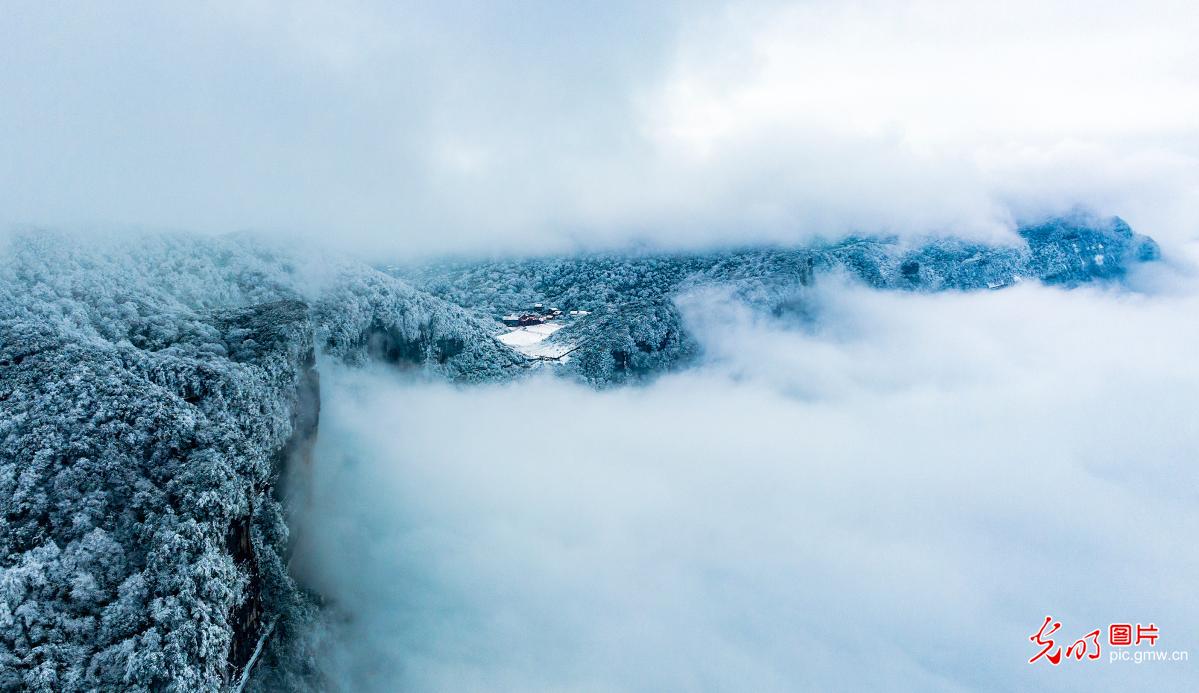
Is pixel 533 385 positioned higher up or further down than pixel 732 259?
further down

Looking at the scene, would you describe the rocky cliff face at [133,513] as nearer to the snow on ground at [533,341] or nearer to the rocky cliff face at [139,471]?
the rocky cliff face at [139,471]

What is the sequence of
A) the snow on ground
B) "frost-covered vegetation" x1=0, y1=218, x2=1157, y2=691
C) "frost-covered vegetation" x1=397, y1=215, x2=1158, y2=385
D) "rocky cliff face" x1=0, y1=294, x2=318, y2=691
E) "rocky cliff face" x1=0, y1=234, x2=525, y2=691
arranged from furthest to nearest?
"frost-covered vegetation" x1=397, y1=215, x2=1158, y2=385 < the snow on ground < "frost-covered vegetation" x1=0, y1=218, x2=1157, y2=691 < "rocky cliff face" x1=0, y1=234, x2=525, y2=691 < "rocky cliff face" x1=0, y1=294, x2=318, y2=691

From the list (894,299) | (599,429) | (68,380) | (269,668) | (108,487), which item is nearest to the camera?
(108,487)

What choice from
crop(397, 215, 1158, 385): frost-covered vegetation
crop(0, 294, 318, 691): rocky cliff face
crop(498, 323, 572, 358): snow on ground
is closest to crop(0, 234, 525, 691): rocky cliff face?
crop(0, 294, 318, 691): rocky cliff face

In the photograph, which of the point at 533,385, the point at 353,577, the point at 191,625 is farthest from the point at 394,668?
the point at 533,385

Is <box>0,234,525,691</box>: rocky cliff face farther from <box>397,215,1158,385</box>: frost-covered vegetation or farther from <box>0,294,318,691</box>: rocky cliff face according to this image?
<box>397,215,1158,385</box>: frost-covered vegetation

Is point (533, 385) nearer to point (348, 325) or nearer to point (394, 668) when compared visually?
point (348, 325)
